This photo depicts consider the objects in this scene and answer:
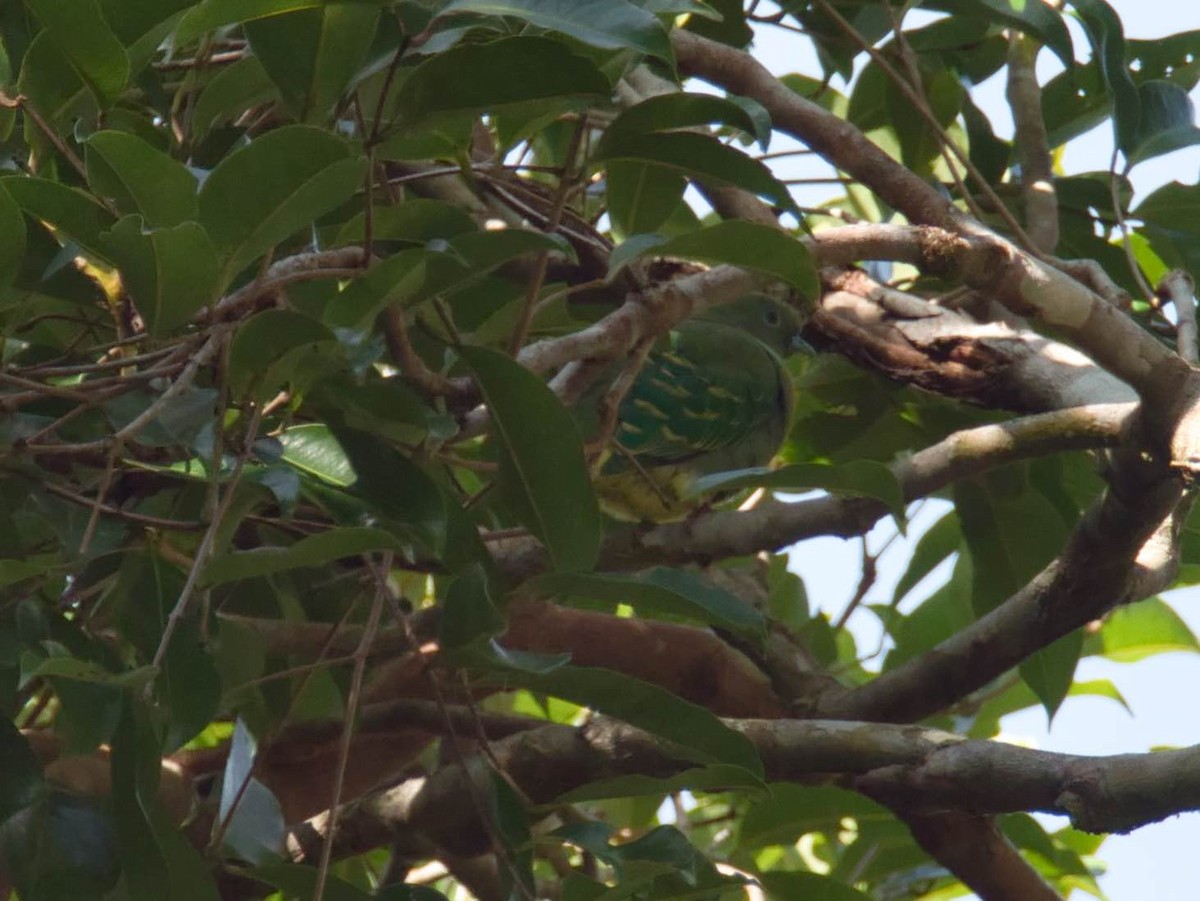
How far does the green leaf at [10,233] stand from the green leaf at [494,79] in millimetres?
282

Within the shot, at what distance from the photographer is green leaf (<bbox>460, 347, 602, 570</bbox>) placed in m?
1.21

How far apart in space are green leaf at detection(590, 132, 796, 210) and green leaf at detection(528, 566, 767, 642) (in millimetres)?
345

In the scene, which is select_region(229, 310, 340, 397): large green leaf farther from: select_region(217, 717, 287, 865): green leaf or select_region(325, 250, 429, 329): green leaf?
select_region(217, 717, 287, 865): green leaf

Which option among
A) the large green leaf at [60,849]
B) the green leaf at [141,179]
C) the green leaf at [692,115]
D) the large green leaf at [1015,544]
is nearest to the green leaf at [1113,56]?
the large green leaf at [1015,544]

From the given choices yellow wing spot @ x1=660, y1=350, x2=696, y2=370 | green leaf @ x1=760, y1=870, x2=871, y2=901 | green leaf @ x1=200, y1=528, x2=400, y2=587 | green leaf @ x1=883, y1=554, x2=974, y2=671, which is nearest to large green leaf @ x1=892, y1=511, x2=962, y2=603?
green leaf @ x1=883, y1=554, x2=974, y2=671

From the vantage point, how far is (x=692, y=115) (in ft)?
4.11

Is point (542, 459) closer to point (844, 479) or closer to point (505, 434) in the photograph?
point (505, 434)

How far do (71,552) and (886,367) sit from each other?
101cm

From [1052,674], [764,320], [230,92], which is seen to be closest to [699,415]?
[764,320]

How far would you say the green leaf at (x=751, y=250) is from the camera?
3.83ft

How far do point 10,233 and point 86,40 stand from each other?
0.52 feet

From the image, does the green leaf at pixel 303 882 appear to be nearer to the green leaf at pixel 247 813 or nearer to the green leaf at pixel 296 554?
the green leaf at pixel 247 813

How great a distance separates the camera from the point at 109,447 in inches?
42.9

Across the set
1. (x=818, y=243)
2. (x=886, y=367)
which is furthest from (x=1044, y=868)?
(x=818, y=243)
